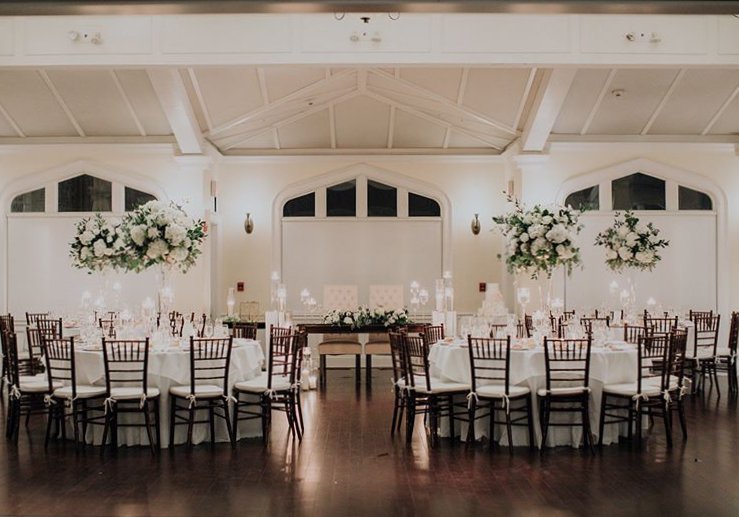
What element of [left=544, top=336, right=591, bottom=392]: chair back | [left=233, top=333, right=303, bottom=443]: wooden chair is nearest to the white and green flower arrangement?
[left=233, top=333, right=303, bottom=443]: wooden chair

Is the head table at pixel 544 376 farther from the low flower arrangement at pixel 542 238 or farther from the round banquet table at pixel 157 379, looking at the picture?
the round banquet table at pixel 157 379

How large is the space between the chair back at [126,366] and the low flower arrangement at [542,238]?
389 cm

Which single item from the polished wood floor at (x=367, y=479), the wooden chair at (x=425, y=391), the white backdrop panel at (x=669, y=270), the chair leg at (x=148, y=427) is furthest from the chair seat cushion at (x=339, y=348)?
the chair leg at (x=148, y=427)

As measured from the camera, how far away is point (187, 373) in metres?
→ 7.76

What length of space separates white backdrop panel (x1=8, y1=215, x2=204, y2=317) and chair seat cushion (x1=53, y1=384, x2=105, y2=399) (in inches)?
260

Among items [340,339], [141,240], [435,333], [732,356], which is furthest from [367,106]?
[732,356]

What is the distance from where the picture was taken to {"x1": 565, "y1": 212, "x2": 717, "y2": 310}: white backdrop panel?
14180 mm

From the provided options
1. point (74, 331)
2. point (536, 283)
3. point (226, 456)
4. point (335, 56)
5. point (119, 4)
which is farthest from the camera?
point (536, 283)

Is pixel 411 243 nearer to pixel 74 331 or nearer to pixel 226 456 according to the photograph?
pixel 74 331

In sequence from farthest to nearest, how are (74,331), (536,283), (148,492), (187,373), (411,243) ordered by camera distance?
(411,243) → (536,283) → (74,331) → (187,373) → (148,492)

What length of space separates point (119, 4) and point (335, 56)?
17.2 ft

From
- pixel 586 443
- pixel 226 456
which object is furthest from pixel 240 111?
pixel 586 443

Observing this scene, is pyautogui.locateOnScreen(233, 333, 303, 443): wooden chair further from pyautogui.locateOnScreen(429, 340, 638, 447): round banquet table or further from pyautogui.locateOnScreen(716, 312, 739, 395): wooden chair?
pyautogui.locateOnScreen(716, 312, 739, 395): wooden chair

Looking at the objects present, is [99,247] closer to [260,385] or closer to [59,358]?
[59,358]
